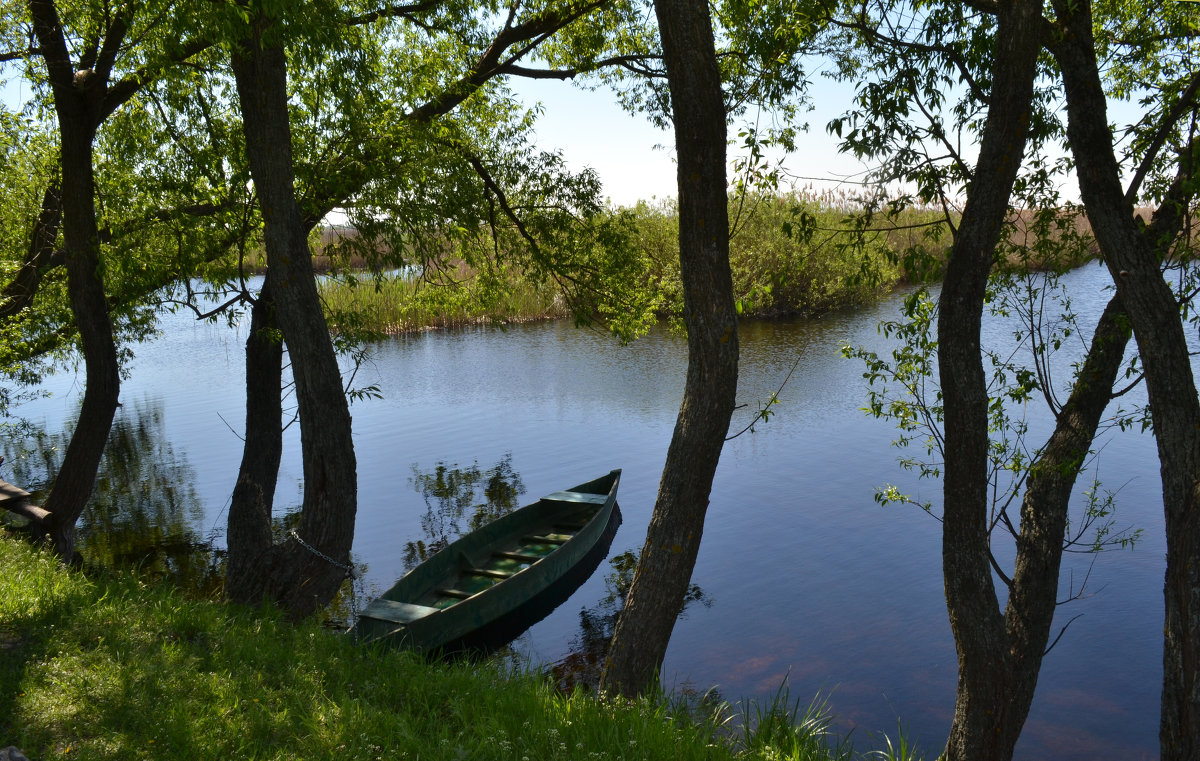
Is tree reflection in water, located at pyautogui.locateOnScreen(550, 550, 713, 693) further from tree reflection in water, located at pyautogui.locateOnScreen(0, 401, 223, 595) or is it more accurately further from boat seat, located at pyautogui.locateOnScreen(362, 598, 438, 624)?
tree reflection in water, located at pyautogui.locateOnScreen(0, 401, 223, 595)

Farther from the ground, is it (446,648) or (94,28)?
(94,28)

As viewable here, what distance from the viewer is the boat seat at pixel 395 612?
8.01 meters

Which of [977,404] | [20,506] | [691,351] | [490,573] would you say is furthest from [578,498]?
[977,404]

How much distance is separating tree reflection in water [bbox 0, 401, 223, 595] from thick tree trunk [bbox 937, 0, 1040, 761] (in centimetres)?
884

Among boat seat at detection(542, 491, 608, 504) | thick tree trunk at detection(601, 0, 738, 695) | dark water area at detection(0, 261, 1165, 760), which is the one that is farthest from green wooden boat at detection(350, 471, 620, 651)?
thick tree trunk at detection(601, 0, 738, 695)

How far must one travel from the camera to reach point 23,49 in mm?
8852

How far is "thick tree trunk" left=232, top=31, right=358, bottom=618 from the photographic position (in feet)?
23.2

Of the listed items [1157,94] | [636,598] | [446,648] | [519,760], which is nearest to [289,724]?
[519,760]

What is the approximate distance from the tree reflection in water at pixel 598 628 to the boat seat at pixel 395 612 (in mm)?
1383

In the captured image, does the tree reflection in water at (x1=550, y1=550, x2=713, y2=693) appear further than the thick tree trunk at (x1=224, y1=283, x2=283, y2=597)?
No

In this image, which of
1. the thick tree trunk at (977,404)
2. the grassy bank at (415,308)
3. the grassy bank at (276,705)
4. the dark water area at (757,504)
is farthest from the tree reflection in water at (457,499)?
the thick tree trunk at (977,404)

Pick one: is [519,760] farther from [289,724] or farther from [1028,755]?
[1028,755]

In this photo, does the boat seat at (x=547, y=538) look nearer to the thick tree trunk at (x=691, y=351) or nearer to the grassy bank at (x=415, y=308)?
the thick tree trunk at (x=691, y=351)

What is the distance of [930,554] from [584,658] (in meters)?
4.83
